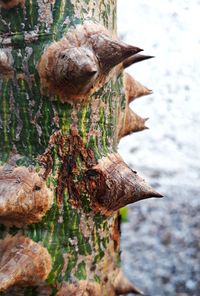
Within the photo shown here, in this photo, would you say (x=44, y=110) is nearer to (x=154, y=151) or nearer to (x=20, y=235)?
(x=20, y=235)

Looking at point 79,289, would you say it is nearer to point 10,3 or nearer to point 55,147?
point 55,147

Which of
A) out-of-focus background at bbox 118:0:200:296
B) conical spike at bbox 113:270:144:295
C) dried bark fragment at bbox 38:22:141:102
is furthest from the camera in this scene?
out-of-focus background at bbox 118:0:200:296

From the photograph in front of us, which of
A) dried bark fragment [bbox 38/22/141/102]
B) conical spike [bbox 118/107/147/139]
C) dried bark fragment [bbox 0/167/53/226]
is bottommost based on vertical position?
conical spike [bbox 118/107/147/139]

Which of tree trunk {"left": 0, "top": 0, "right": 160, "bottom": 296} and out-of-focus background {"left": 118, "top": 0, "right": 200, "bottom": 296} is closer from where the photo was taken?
tree trunk {"left": 0, "top": 0, "right": 160, "bottom": 296}

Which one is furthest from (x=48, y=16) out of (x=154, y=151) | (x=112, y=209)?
(x=154, y=151)

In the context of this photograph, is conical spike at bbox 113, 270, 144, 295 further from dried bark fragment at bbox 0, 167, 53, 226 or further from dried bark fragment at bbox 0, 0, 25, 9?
dried bark fragment at bbox 0, 0, 25, 9

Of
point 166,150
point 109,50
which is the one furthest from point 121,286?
point 166,150

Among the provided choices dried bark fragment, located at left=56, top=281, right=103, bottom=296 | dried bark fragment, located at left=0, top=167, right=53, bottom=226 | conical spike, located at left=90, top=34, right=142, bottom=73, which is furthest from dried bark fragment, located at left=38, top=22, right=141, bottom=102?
dried bark fragment, located at left=56, top=281, right=103, bottom=296
